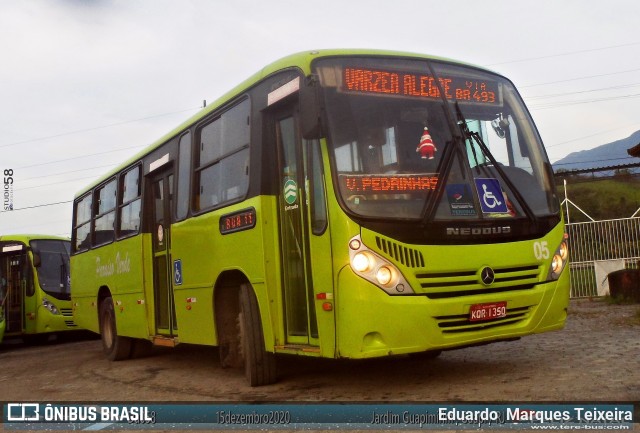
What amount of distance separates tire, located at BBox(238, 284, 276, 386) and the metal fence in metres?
12.7

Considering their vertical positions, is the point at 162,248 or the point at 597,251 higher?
the point at 162,248

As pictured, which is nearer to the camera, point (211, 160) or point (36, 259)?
point (211, 160)

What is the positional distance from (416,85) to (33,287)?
14557 millimetres

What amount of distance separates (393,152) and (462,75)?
4.43ft

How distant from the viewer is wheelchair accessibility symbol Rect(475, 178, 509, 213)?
21.7ft

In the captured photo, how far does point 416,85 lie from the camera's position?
22.5 ft

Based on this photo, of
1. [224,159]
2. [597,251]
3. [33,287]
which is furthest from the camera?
[33,287]

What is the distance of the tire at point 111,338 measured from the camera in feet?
40.5

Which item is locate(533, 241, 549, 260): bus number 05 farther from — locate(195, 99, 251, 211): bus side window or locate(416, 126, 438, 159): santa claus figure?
locate(195, 99, 251, 211): bus side window

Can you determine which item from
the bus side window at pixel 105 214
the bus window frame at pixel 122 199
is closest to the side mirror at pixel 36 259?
the bus side window at pixel 105 214

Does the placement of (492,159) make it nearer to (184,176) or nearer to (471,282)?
(471,282)

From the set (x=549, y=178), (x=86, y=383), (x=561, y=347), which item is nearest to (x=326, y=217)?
(x=549, y=178)

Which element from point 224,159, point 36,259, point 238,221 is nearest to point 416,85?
point 238,221

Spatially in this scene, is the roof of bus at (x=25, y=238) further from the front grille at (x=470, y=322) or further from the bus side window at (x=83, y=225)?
the front grille at (x=470, y=322)
